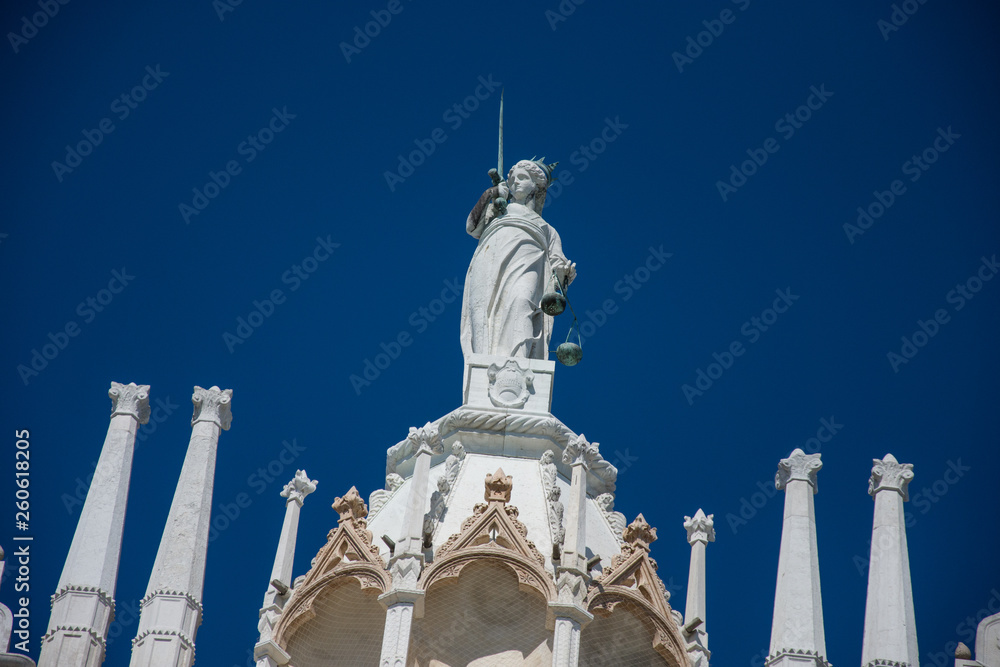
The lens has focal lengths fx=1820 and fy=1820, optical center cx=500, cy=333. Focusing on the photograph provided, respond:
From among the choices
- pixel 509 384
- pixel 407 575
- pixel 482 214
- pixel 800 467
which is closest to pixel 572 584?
pixel 407 575

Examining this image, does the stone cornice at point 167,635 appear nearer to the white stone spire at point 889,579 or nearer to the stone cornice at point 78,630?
the stone cornice at point 78,630

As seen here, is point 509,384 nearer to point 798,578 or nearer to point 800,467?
point 800,467

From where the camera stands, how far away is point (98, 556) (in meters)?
27.8

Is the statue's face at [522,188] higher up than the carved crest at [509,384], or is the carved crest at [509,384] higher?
the statue's face at [522,188]

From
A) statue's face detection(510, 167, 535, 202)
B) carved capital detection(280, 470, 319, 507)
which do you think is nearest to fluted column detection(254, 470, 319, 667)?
carved capital detection(280, 470, 319, 507)

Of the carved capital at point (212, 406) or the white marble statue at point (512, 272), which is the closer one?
the carved capital at point (212, 406)

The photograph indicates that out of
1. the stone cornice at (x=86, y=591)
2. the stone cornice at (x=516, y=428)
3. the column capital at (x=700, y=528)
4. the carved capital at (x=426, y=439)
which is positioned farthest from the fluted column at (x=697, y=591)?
the stone cornice at (x=86, y=591)

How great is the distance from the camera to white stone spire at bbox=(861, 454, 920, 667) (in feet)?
90.9

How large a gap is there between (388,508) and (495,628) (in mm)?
3390

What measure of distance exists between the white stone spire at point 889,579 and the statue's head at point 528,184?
10086 millimetres

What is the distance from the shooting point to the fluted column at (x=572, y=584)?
91.9 feet

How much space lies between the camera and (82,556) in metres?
27.8

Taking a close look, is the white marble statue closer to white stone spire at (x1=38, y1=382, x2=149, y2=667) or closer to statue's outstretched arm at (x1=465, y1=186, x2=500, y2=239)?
statue's outstretched arm at (x1=465, y1=186, x2=500, y2=239)

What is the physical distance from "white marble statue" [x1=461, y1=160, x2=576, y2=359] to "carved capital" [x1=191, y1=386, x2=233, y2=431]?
5679mm
